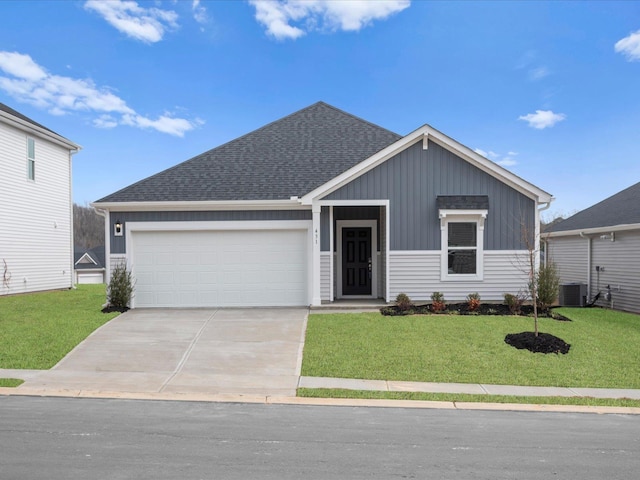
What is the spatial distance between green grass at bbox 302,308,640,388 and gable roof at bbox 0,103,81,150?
14027 millimetres

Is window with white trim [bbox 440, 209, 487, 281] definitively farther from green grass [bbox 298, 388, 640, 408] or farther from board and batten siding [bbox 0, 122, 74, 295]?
board and batten siding [bbox 0, 122, 74, 295]

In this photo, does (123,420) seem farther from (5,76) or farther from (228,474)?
(5,76)

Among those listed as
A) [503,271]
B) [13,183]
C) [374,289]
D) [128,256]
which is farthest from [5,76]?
[503,271]

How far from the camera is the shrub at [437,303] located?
11.5 metres

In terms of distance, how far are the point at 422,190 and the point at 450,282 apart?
A: 108 inches

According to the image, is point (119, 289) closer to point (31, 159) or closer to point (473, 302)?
point (31, 159)

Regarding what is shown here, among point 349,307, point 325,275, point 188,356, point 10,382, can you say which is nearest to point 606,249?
point 349,307

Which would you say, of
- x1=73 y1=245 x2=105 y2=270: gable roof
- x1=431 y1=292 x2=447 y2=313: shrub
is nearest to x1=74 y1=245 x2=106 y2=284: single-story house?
x1=73 y1=245 x2=105 y2=270: gable roof

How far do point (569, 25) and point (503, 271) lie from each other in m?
10.6

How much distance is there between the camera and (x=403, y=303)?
457 inches

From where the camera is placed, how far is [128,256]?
12547mm

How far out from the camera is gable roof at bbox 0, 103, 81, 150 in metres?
16.2

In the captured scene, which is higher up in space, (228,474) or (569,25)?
(569,25)

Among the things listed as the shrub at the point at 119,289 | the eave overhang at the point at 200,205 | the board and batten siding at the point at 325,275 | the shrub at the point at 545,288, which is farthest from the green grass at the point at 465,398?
the shrub at the point at 119,289
